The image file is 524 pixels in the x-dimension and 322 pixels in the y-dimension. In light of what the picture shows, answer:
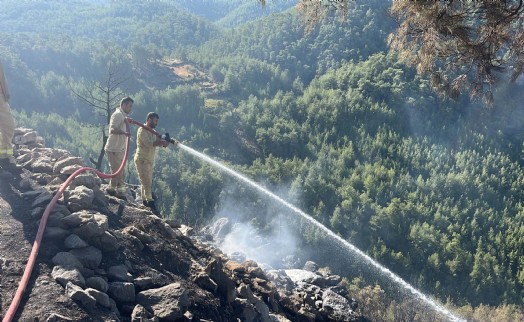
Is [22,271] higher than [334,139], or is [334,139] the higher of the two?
[22,271]

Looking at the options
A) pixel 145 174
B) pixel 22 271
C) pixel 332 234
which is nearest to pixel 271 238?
pixel 332 234

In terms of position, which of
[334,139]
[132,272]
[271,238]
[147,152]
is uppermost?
[147,152]

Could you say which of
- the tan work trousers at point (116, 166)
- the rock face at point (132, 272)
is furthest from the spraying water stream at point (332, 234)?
the rock face at point (132, 272)

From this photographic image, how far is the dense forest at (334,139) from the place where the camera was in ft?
129

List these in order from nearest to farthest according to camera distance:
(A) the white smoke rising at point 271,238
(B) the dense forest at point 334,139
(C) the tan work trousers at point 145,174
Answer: (C) the tan work trousers at point 145,174, (A) the white smoke rising at point 271,238, (B) the dense forest at point 334,139

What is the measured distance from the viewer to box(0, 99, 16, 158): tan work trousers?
Result: 808 cm

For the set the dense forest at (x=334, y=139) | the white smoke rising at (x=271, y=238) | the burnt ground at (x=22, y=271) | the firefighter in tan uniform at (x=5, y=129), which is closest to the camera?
the burnt ground at (x=22, y=271)

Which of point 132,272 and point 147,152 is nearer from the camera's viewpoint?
point 132,272

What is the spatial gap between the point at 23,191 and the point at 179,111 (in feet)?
184

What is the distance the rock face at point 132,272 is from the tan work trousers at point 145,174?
0.84m

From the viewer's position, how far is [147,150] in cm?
908

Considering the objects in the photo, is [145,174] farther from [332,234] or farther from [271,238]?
[271,238]

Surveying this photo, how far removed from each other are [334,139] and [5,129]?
5173cm

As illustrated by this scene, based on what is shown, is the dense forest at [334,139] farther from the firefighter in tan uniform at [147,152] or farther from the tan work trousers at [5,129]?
the tan work trousers at [5,129]
